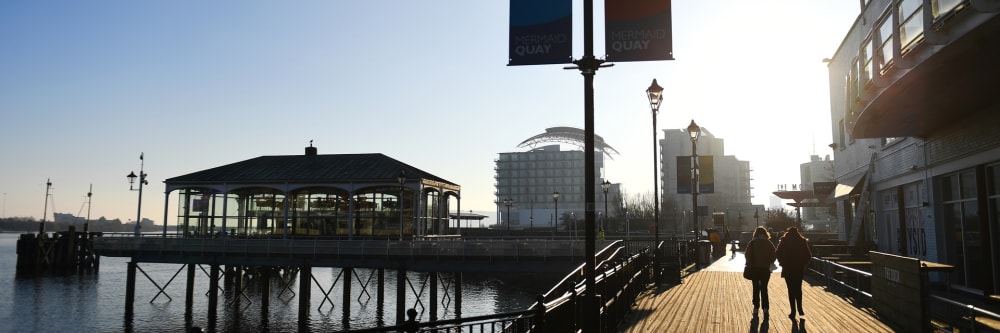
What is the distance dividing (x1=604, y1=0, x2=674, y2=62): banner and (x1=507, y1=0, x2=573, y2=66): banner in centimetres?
62

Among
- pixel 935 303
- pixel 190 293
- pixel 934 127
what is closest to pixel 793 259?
pixel 935 303

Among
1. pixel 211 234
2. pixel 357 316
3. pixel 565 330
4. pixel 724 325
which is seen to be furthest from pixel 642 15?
pixel 211 234

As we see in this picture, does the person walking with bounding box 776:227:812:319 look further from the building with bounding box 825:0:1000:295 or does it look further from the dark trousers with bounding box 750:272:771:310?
the building with bounding box 825:0:1000:295

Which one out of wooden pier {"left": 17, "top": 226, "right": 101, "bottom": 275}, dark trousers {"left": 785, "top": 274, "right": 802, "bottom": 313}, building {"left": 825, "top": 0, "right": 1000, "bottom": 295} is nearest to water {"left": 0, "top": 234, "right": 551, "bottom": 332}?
wooden pier {"left": 17, "top": 226, "right": 101, "bottom": 275}

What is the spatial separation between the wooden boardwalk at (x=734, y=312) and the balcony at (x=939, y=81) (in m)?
4.14

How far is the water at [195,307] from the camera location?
32.5m

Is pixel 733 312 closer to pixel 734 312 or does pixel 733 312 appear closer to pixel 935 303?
pixel 734 312

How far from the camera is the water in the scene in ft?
107

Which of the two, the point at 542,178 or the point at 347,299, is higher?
the point at 542,178

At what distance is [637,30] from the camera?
8.70m

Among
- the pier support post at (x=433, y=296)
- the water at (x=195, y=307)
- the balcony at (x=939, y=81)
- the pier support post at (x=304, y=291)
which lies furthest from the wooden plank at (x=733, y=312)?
the pier support post at (x=304, y=291)

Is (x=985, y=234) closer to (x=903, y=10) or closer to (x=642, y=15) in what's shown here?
(x=903, y=10)

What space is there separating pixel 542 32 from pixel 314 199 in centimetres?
3403

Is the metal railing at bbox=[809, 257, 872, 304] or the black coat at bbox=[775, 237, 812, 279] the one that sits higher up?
the black coat at bbox=[775, 237, 812, 279]
